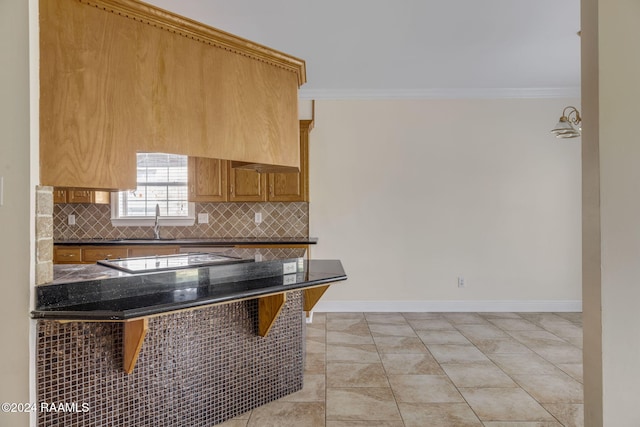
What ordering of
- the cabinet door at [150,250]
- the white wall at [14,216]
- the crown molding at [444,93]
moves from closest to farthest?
the white wall at [14,216] < the cabinet door at [150,250] < the crown molding at [444,93]

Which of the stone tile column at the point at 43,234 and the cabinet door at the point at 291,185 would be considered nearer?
the stone tile column at the point at 43,234

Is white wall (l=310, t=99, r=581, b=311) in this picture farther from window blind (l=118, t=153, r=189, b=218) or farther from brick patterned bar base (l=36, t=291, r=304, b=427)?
brick patterned bar base (l=36, t=291, r=304, b=427)

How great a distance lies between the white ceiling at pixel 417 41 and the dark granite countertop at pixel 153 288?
203 cm

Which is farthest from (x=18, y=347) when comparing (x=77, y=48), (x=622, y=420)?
(x=622, y=420)

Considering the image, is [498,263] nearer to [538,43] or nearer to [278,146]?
[538,43]

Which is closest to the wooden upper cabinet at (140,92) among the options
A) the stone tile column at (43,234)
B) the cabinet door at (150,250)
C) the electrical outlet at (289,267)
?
the stone tile column at (43,234)

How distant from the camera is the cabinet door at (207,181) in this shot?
15.2 feet

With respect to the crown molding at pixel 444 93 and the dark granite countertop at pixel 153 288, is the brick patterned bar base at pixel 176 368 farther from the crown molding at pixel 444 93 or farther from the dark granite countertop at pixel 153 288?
the crown molding at pixel 444 93

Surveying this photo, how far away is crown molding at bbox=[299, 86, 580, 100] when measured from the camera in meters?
4.80

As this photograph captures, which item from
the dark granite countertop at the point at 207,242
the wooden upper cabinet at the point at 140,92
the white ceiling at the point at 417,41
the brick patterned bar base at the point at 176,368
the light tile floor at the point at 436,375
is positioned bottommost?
the light tile floor at the point at 436,375

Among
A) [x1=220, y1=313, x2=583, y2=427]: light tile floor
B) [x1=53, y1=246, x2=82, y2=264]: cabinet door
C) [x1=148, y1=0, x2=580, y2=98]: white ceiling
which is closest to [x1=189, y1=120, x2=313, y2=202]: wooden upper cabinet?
[x1=148, y1=0, x2=580, y2=98]: white ceiling

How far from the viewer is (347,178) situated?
191 inches

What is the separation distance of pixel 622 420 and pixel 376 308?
319cm

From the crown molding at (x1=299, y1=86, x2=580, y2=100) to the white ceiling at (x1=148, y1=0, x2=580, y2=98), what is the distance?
0.01 metres
